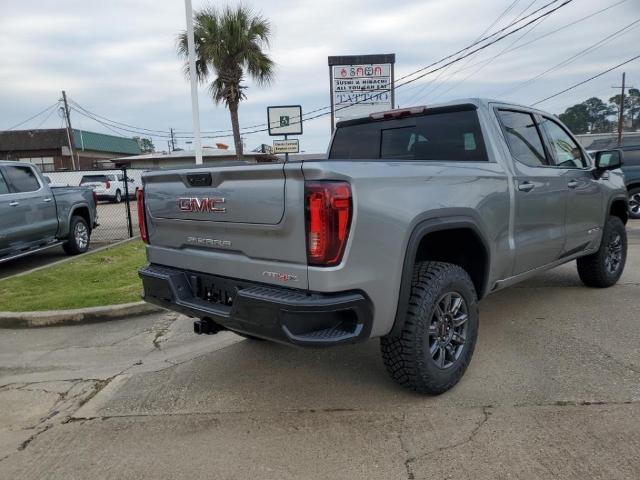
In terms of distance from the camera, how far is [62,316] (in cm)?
539

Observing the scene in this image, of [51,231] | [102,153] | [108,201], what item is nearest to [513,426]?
[51,231]

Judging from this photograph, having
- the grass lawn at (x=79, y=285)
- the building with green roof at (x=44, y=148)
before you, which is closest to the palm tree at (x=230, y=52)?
the grass lawn at (x=79, y=285)

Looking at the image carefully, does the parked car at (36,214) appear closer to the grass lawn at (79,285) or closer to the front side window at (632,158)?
the grass lawn at (79,285)

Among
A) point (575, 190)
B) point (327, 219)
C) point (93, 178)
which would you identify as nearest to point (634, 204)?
point (575, 190)

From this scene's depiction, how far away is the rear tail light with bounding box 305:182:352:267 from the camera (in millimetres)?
2635

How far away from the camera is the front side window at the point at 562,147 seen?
Answer: 481 cm

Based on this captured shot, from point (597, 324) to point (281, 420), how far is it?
3139 millimetres

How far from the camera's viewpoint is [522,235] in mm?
4094

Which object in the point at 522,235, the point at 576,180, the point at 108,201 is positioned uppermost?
the point at 576,180

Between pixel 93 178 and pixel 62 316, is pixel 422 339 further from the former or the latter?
pixel 93 178

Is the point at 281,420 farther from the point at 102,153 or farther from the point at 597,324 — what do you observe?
the point at 102,153

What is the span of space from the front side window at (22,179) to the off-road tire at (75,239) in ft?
3.18

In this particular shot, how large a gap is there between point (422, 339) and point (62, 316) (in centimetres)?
399

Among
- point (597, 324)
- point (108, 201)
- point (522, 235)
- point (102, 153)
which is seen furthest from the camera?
point (102, 153)
